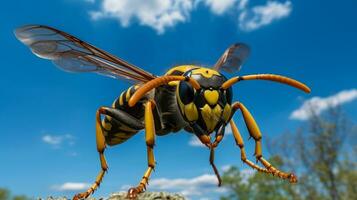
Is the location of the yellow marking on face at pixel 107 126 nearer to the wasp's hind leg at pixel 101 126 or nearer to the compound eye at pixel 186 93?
the wasp's hind leg at pixel 101 126

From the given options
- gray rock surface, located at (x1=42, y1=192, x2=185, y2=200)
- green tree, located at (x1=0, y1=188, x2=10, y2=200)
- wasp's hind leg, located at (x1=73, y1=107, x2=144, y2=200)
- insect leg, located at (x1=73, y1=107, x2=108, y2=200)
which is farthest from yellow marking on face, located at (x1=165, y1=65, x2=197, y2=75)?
green tree, located at (x1=0, y1=188, x2=10, y2=200)

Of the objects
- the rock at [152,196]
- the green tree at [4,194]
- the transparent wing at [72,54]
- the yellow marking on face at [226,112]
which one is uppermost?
the green tree at [4,194]

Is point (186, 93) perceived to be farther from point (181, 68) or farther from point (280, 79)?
point (280, 79)

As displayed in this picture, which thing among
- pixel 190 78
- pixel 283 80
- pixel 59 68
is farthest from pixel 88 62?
pixel 283 80

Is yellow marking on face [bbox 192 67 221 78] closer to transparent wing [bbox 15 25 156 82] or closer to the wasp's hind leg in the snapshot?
transparent wing [bbox 15 25 156 82]

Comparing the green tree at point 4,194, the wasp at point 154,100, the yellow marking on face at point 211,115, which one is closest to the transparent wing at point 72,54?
the wasp at point 154,100

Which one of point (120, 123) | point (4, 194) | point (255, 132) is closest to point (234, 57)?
point (255, 132)
